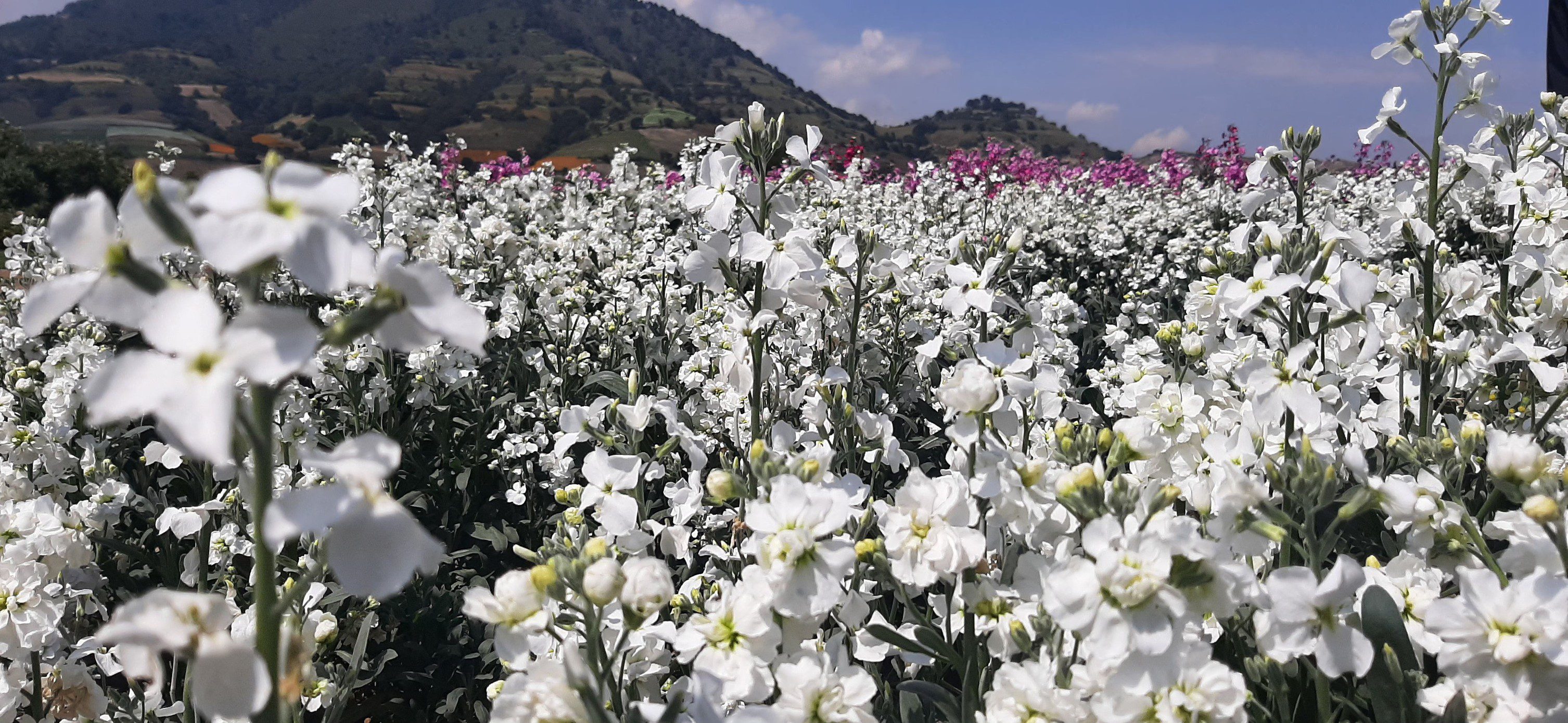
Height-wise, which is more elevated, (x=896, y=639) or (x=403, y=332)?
(x=403, y=332)

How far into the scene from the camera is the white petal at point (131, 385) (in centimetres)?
81

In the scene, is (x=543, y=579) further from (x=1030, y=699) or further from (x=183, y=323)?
(x=1030, y=699)

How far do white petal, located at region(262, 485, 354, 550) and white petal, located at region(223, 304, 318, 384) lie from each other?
13 centimetres

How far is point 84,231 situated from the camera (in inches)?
36.2

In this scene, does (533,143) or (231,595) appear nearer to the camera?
(231,595)

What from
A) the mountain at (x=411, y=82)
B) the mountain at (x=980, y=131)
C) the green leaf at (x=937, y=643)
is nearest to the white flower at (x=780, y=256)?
the mountain at (x=411, y=82)

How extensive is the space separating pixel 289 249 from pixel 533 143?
194ft

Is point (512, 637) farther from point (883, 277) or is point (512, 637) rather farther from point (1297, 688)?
point (883, 277)

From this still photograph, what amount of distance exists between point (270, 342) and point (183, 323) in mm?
88

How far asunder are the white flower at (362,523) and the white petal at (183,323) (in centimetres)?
16

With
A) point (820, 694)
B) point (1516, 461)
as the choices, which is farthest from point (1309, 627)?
point (820, 694)

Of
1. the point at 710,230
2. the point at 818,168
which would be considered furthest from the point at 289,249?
the point at 710,230

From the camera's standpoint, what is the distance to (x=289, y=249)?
2.93 feet

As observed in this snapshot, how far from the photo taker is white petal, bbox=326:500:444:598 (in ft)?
2.93
